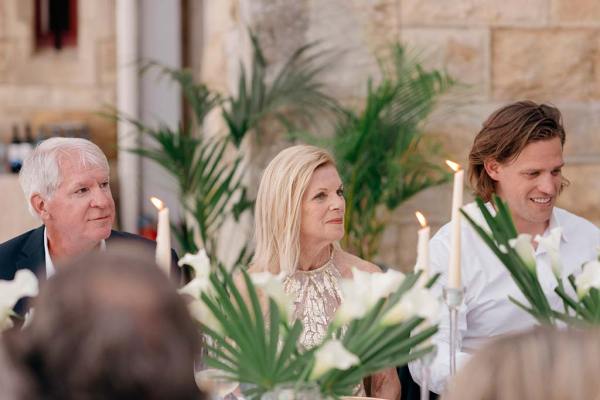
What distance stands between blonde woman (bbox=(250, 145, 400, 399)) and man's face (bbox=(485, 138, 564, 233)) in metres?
0.44

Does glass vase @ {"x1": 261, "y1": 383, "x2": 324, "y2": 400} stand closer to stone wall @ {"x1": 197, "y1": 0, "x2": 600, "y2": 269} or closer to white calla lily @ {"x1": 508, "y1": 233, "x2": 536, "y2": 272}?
white calla lily @ {"x1": 508, "y1": 233, "x2": 536, "y2": 272}

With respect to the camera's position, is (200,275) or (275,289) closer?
(275,289)

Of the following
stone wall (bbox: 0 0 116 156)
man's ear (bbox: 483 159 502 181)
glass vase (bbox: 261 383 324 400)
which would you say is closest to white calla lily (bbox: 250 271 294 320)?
glass vase (bbox: 261 383 324 400)

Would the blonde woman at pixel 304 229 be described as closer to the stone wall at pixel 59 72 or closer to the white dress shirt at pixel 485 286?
the white dress shirt at pixel 485 286

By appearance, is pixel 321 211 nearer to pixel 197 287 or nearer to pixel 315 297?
pixel 315 297

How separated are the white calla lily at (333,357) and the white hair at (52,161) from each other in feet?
4.78

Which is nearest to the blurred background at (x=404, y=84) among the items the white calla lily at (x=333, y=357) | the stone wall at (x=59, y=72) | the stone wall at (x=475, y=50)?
the stone wall at (x=475, y=50)

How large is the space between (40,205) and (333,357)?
1553 millimetres

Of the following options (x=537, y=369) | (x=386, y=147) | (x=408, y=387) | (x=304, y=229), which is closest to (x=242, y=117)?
(x=386, y=147)

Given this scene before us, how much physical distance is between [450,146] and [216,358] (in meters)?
2.94

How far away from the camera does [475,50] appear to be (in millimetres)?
4879

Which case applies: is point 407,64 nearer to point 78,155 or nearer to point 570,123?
point 570,123

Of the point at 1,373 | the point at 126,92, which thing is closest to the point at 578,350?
the point at 1,373

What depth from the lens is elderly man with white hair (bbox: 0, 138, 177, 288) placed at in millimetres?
3158
